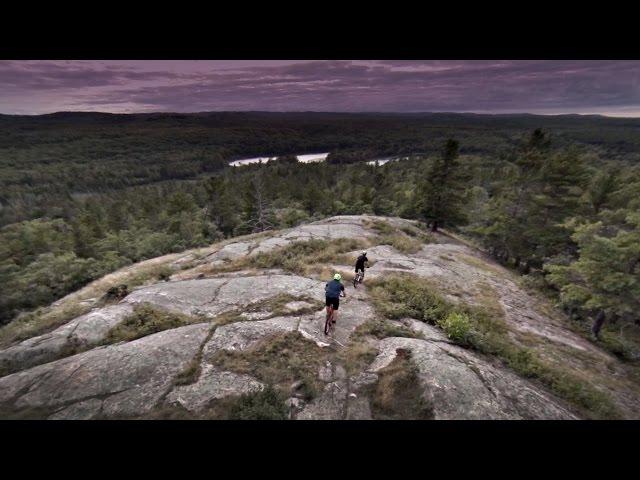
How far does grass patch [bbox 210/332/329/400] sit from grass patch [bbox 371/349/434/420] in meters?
1.66

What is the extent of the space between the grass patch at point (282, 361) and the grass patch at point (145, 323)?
286 centimetres

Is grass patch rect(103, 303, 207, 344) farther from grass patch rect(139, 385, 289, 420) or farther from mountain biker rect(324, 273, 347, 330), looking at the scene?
mountain biker rect(324, 273, 347, 330)

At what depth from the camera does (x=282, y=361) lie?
9492 millimetres

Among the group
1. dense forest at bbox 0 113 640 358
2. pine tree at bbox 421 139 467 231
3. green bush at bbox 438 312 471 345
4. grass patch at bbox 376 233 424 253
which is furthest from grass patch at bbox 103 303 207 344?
pine tree at bbox 421 139 467 231

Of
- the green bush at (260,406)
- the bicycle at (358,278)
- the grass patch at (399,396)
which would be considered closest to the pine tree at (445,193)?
the bicycle at (358,278)

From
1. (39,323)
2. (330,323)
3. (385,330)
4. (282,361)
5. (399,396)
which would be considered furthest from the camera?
(39,323)

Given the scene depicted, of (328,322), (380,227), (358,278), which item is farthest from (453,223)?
(328,322)

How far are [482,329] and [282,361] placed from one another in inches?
332

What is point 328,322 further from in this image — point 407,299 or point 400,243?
point 400,243

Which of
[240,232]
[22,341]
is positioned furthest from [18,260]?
[22,341]

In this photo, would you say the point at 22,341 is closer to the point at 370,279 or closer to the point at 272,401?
the point at 272,401

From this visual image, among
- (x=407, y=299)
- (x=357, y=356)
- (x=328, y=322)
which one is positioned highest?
(x=328, y=322)

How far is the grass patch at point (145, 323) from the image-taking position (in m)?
10.7
